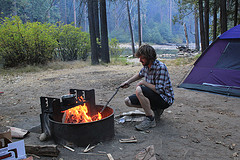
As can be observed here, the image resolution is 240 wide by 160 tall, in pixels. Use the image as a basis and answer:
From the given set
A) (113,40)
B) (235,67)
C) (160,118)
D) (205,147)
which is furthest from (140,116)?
(113,40)

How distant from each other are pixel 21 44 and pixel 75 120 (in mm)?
8970

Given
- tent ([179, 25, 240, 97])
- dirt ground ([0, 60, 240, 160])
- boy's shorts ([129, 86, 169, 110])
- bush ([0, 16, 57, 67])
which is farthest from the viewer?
bush ([0, 16, 57, 67])

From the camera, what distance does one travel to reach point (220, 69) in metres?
6.00

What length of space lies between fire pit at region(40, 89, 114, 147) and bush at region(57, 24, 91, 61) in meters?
10.6

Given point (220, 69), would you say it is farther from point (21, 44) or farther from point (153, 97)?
point (21, 44)

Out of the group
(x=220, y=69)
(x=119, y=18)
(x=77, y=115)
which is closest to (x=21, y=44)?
(x=119, y=18)

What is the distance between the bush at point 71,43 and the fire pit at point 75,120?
34.6ft

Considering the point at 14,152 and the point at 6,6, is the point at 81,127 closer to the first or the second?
the point at 14,152

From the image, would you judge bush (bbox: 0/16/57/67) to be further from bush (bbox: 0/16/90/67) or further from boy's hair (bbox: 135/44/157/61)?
boy's hair (bbox: 135/44/157/61)

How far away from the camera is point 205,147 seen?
2926mm

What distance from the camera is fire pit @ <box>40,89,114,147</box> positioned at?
288 cm

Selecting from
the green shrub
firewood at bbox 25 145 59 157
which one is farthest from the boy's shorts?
the green shrub

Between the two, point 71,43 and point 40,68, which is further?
point 71,43

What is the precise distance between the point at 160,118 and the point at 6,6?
3064 cm
